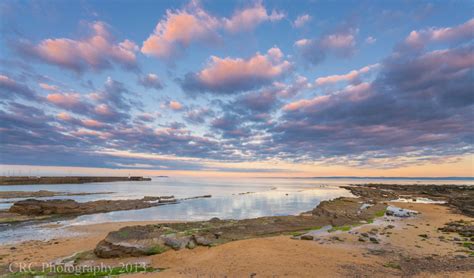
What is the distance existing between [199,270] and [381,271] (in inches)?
388

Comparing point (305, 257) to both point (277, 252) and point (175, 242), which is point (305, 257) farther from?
point (175, 242)

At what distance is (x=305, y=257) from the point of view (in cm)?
1698

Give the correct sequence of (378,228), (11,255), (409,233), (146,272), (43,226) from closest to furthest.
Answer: (146,272) < (11,255) < (409,233) < (378,228) < (43,226)

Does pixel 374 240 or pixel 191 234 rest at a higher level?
pixel 191 234

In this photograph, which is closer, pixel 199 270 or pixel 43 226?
pixel 199 270

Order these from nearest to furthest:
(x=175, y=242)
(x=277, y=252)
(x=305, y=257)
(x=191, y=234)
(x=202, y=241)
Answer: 1. (x=305, y=257)
2. (x=277, y=252)
3. (x=175, y=242)
4. (x=202, y=241)
5. (x=191, y=234)

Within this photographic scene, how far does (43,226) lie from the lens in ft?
112

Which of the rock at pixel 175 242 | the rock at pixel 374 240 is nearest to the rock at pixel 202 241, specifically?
the rock at pixel 175 242

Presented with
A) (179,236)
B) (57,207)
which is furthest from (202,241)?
(57,207)

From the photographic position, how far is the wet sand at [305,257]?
14586 millimetres

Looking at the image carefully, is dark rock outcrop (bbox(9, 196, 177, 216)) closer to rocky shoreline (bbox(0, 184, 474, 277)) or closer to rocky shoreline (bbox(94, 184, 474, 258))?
rocky shoreline (bbox(0, 184, 474, 277))

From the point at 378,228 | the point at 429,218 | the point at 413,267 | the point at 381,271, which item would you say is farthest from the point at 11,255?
the point at 429,218

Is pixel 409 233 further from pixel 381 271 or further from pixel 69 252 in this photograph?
pixel 69 252

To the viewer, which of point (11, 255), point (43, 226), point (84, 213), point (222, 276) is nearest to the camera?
point (222, 276)
